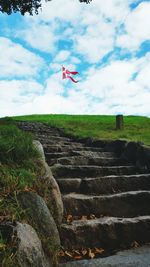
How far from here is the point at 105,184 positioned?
5031 mm

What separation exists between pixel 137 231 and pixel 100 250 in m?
0.57

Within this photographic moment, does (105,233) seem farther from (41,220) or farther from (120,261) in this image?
(41,220)

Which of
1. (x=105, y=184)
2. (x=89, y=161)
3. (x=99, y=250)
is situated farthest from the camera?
(x=89, y=161)

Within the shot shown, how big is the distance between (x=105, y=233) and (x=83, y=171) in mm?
1821

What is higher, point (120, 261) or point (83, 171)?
point (83, 171)

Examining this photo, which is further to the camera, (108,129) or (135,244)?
(108,129)

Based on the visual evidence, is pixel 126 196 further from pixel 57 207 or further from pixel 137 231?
pixel 57 207

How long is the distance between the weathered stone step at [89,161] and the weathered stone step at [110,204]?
1493mm

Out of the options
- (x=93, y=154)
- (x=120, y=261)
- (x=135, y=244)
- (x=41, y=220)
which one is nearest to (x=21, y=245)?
(x=41, y=220)

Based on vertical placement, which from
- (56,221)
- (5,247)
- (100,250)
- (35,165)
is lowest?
(100,250)

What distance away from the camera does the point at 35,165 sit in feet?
13.3

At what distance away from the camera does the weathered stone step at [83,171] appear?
5434 millimetres

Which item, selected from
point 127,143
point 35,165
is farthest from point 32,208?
point 127,143

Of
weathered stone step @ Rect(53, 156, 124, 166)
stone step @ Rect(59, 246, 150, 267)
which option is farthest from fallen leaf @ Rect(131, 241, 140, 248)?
weathered stone step @ Rect(53, 156, 124, 166)
